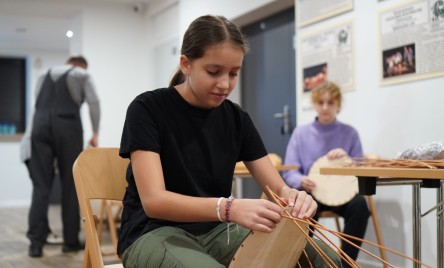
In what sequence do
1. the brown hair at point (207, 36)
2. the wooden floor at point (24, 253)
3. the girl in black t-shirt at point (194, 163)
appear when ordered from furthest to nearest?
the wooden floor at point (24, 253)
the brown hair at point (207, 36)
the girl in black t-shirt at point (194, 163)

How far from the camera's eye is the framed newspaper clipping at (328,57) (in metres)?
3.87

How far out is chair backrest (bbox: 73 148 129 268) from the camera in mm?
1523

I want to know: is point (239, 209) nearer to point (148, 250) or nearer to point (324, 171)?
point (148, 250)

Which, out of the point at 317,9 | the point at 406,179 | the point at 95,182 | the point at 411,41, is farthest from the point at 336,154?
the point at 95,182

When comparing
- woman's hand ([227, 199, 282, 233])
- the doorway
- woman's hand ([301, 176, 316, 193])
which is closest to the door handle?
the doorway

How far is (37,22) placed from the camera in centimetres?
802

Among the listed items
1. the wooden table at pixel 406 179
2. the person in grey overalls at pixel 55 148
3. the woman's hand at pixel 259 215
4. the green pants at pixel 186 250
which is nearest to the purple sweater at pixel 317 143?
the wooden table at pixel 406 179

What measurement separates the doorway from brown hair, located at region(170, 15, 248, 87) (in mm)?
3472

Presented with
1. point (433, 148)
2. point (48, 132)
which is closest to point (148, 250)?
point (433, 148)

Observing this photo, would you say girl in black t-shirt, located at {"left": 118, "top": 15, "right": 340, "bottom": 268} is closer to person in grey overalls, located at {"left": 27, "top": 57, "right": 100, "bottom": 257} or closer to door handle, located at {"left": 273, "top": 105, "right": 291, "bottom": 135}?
person in grey overalls, located at {"left": 27, "top": 57, "right": 100, "bottom": 257}

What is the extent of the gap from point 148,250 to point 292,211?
34 centimetres

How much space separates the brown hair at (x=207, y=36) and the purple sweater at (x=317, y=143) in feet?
6.62

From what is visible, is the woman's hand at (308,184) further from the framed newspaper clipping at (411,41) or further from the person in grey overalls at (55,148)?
the person in grey overalls at (55,148)

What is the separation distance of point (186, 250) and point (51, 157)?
3.13 metres
